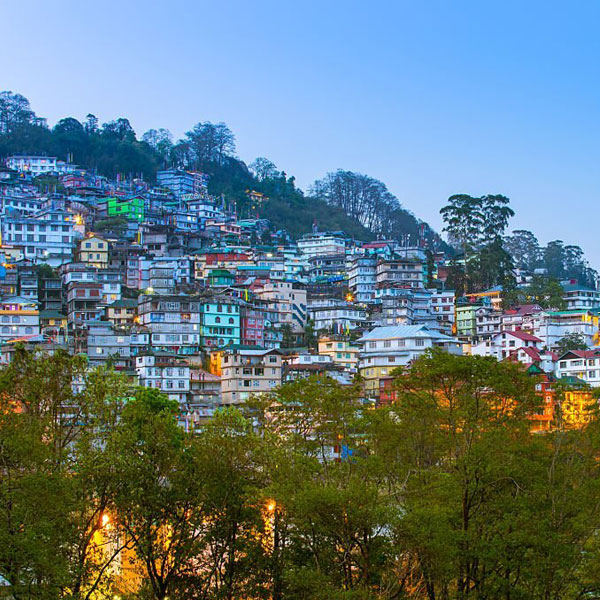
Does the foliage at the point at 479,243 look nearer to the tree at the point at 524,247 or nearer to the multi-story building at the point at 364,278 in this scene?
the multi-story building at the point at 364,278

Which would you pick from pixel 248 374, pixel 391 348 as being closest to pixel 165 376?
pixel 248 374

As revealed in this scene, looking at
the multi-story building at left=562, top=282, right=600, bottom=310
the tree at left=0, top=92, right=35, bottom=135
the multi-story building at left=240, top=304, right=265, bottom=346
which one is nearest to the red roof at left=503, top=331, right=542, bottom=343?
the multi-story building at left=562, top=282, right=600, bottom=310

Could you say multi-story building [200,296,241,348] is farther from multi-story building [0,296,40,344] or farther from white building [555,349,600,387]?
white building [555,349,600,387]

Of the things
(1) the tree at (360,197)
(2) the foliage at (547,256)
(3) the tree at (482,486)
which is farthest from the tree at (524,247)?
(3) the tree at (482,486)

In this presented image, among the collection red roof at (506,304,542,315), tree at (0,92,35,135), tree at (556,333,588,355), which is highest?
tree at (0,92,35,135)

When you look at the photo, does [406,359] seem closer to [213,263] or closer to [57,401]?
[213,263]

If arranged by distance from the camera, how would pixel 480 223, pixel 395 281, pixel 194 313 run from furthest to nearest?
pixel 480 223
pixel 395 281
pixel 194 313

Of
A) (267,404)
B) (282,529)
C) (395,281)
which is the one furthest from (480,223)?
(282,529)
